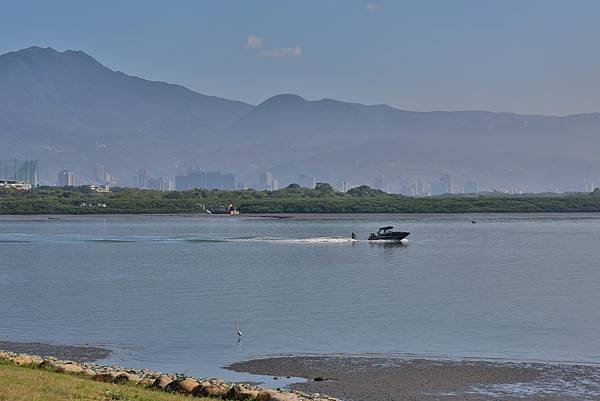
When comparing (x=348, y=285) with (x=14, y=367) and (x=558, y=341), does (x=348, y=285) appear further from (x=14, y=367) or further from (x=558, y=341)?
(x=14, y=367)

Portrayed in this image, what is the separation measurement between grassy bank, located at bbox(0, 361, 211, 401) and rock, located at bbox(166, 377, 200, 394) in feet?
1.55

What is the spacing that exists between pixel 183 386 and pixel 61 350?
11.0 m

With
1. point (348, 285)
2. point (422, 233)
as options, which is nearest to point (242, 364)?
point (348, 285)

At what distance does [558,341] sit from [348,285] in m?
18.8

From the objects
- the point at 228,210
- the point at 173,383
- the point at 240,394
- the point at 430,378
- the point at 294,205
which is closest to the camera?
the point at 240,394

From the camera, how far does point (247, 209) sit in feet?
577

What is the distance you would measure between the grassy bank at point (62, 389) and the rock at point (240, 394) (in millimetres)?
654

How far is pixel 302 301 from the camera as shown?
42.6 metres

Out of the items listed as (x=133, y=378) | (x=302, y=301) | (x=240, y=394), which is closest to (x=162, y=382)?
(x=133, y=378)

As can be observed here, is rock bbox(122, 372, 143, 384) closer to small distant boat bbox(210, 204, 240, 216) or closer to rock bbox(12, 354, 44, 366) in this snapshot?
rock bbox(12, 354, 44, 366)

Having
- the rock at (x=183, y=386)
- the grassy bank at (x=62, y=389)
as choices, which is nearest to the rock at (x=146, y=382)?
the grassy bank at (x=62, y=389)

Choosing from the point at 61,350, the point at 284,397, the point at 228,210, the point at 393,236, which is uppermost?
the point at 228,210

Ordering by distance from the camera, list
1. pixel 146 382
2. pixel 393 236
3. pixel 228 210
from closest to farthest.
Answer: pixel 146 382, pixel 393 236, pixel 228 210

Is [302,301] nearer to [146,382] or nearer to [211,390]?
[146,382]
